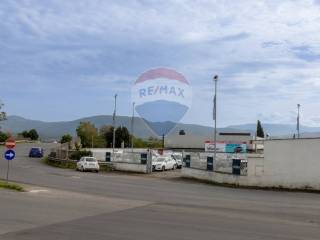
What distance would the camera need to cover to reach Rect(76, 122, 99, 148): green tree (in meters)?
125

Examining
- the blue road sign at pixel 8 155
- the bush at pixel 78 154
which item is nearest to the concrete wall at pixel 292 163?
the blue road sign at pixel 8 155

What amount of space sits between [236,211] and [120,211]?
4.06 metres

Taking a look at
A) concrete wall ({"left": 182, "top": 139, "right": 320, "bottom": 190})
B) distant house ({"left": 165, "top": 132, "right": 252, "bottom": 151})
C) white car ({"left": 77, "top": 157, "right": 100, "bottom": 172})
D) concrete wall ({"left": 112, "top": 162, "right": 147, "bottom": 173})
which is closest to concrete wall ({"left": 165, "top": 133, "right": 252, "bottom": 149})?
distant house ({"left": 165, "top": 132, "right": 252, "bottom": 151})

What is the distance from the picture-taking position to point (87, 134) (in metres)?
130

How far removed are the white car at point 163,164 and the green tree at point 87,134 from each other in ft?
Answer: 216

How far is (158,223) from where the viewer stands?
14.9m

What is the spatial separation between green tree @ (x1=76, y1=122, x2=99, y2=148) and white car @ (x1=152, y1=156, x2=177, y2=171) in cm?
6573

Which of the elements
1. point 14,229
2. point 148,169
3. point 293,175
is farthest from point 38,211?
point 148,169

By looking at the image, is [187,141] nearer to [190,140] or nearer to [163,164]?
[190,140]

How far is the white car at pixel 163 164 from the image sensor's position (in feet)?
173

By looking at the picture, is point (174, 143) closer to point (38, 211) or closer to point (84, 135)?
point (84, 135)

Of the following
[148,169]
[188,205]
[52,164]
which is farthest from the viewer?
[52,164]

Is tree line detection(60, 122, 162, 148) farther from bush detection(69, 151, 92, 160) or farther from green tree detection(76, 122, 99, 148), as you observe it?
bush detection(69, 151, 92, 160)

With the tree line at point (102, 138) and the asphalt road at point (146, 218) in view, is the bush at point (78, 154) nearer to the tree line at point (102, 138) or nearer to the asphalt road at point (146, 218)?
the asphalt road at point (146, 218)
